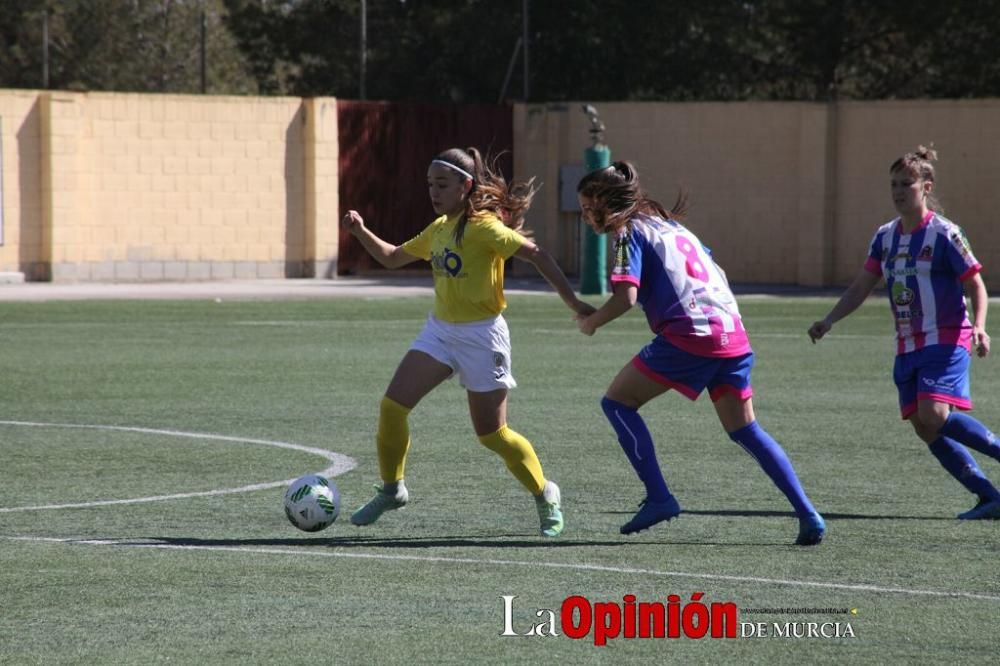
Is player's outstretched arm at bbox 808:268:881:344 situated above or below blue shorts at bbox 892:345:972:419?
above

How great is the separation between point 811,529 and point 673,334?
1026mm

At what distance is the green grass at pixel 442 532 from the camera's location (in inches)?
235

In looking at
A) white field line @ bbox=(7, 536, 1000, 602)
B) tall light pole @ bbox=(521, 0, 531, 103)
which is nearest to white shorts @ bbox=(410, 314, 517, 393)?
white field line @ bbox=(7, 536, 1000, 602)

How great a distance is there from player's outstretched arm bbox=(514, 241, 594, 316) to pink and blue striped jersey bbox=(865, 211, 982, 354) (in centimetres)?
165

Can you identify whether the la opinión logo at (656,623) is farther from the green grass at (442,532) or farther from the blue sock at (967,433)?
the blue sock at (967,433)

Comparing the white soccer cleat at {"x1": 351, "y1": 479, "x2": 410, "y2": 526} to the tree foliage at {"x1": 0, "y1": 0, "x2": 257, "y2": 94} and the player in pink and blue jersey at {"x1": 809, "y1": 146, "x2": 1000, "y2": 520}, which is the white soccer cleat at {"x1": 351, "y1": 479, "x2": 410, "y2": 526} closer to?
the player in pink and blue jersey at {"x1": 809, "y1": 146, "x2": 1000, "y2": 520}

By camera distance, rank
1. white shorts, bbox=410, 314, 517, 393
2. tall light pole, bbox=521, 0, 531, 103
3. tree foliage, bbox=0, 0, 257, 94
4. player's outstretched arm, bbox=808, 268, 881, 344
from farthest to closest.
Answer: tree foliage, bbox=0, 0, 257, 94 → tall light pole, bbox=521, 0, 531, 103 → player's outstretched arm, bbox=808, 268, 881, 344 → white shorts, bbox=410, 314, 517, 393

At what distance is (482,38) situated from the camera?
116 feet

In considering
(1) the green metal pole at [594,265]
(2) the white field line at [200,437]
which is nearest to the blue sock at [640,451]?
(2) the white field line at [200,437]

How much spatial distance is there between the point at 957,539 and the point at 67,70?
44.9m

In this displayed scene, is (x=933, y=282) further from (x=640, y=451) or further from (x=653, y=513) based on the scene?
(x=653, y=513)

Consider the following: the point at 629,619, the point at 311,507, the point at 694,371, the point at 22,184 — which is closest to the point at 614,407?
the point at 694,371

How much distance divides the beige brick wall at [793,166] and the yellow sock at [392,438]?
21.4 meters

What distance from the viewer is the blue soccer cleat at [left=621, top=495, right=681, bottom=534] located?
782 cm
